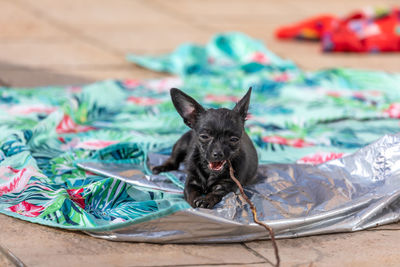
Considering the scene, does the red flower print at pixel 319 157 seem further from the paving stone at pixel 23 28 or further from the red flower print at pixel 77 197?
the paving stone at pixel 23 28

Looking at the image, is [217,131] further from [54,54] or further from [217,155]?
[54,54]

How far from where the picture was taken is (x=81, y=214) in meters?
3.75

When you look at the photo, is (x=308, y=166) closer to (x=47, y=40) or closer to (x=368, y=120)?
(x=368, y=120)

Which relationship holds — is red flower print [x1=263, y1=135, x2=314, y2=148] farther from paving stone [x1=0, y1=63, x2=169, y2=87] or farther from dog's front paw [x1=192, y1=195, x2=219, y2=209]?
paving stone [x1=0, y1=63, x2=169, y2=87]

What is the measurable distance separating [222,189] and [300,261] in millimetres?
674

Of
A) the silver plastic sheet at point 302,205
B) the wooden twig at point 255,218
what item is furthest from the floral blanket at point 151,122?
the wooden twig at point 255,218

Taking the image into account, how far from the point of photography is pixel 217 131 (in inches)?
151

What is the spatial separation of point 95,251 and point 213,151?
0.80 m

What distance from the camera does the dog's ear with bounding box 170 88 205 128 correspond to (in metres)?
3.95

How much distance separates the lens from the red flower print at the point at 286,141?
5254 mm

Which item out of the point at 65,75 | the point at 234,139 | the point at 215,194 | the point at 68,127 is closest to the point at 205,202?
the point at 215,194

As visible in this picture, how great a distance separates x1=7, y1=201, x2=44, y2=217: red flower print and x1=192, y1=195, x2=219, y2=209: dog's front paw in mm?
830

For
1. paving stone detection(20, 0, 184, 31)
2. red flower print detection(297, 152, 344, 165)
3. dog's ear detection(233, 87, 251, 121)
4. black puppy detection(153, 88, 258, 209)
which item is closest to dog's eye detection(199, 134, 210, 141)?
black puppy detection(153, 88, 258, 209)

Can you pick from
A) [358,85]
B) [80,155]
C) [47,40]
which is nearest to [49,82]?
[47,40]
